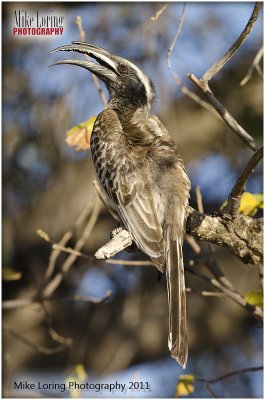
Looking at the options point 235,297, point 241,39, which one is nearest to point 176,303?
point 235,297

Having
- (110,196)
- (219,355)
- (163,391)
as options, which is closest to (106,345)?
(163,391)

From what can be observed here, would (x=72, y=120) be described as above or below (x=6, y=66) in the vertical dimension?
below

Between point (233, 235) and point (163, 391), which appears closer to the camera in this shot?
point (233, 235)

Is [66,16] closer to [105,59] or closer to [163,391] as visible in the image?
[105,59]

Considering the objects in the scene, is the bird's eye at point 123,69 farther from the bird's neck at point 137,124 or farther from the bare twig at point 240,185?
the bare twig at point 240,185

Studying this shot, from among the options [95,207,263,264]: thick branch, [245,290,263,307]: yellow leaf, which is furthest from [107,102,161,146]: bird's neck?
[245,290,263,307]: yellow leaf

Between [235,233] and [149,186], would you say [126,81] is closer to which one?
[149,186]

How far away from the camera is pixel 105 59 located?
458cm

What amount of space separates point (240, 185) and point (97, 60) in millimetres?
1736

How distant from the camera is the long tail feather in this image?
3475 millimetres

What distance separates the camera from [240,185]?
3271mm

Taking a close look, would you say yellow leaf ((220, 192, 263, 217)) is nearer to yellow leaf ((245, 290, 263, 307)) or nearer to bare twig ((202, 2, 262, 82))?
yellow leaf ((245, 290, 263, 307))

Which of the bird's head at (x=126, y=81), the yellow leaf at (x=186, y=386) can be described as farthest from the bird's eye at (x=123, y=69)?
the yellow leaf at (x=186, y=386)

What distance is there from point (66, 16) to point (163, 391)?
3.56m
